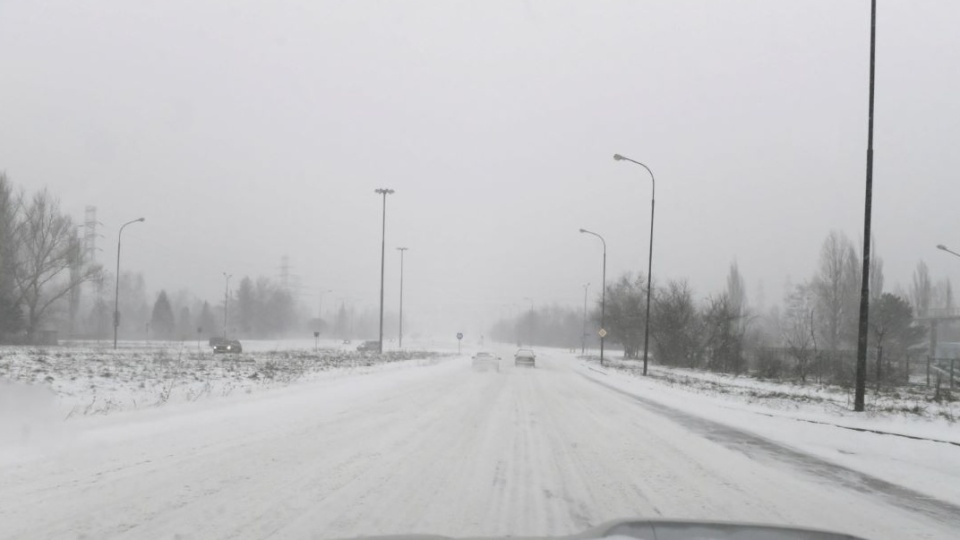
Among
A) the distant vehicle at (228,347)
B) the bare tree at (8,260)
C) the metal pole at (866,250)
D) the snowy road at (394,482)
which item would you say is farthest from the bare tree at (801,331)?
the bare tree at (8,260)

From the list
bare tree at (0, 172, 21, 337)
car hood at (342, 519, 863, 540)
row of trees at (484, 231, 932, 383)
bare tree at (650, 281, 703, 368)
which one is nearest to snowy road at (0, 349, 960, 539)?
car hood at (342, 519, 863, 540)

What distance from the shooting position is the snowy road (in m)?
5.60

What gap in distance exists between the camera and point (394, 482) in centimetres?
728

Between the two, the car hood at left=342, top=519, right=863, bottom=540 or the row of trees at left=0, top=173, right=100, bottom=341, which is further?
the row of trees at left=0, top=173, right=100, bottom=341

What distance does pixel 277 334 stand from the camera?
132875 millimetres

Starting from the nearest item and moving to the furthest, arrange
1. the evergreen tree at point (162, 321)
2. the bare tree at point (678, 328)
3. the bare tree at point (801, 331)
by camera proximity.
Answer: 1. the bare tree at point (801, 331)
2. the bare tree at point (678, 328)
3. the evergreen tree at point (162, 321)

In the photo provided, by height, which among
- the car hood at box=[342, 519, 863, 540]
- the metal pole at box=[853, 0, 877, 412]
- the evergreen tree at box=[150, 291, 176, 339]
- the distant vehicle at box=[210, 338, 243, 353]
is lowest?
the evergreen tree at box=[150, 291, 176, 339]

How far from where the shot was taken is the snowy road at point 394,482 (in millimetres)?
5598

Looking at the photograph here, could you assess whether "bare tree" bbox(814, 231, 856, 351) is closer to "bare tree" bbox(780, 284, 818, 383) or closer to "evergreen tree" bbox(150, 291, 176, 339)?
"bare tree" bbox(780, 284, 818, 383)

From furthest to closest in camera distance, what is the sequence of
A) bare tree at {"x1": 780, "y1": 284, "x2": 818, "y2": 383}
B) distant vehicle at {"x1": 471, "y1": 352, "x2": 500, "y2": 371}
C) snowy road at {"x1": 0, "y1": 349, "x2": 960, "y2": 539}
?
distant vehicle at {"x1": 471, "y1": 352, "x2": 500, "y2": 371}, bare tree at {"x1": 780, "y1": 284, "x2": 818, "y2": 383}, snowy road at {"x1": 0, "y1": 349, "x2": 960, "y2": 539}

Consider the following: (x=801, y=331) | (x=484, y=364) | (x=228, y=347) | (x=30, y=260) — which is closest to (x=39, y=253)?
(x=30, y=260)

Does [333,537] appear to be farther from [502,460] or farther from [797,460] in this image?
[797,460]

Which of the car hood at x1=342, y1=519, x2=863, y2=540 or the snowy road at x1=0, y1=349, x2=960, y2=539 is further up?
the car hood at x1=342, y1=519, x2=863, y2=540

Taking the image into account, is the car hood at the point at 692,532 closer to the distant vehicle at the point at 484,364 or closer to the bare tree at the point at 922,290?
the distant vehicle at the point at 484,364
